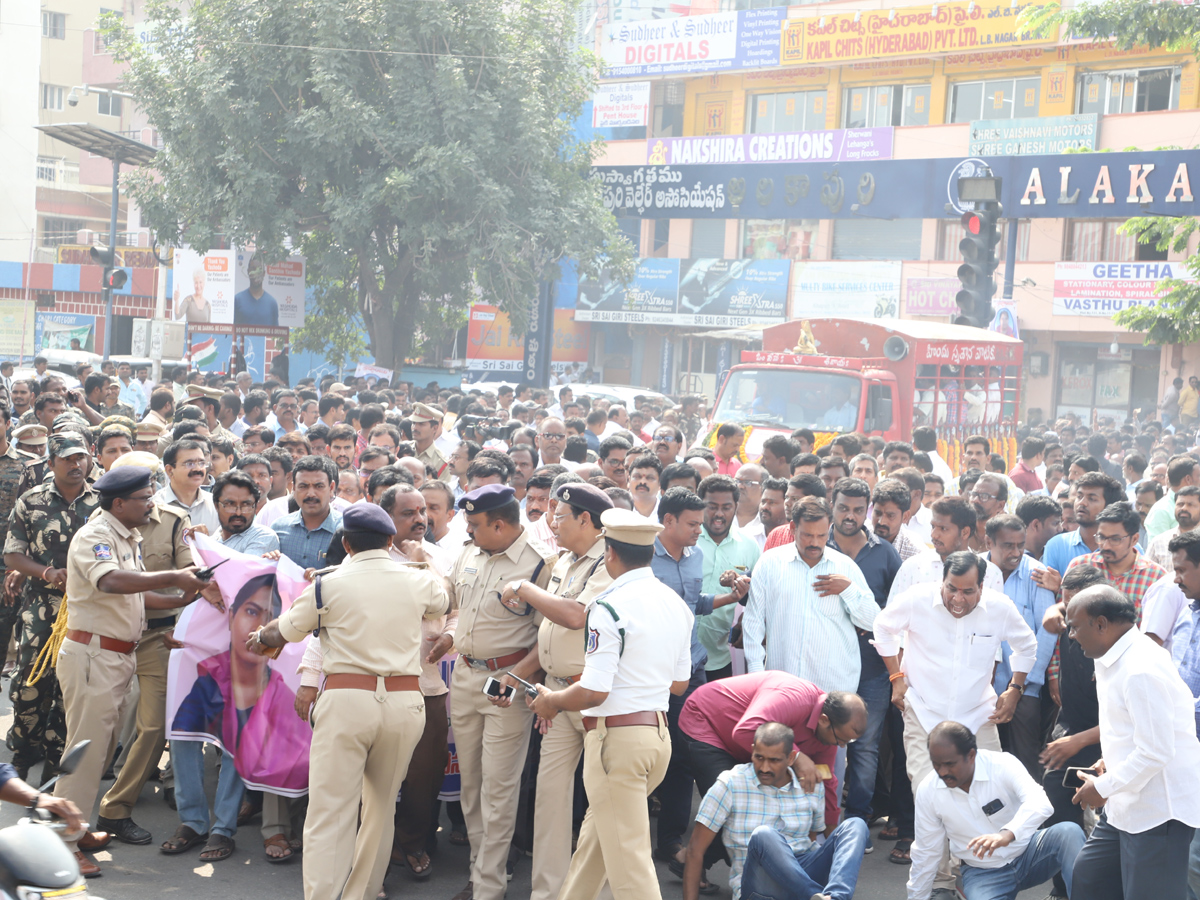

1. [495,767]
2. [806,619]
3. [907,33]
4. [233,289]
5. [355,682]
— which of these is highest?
[907,33]

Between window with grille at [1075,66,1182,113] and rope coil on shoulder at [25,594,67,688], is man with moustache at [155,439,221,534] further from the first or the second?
window with grille at [1075,66,1182,113]

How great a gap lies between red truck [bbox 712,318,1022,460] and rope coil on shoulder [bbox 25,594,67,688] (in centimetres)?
833

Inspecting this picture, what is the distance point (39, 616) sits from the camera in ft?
21.7

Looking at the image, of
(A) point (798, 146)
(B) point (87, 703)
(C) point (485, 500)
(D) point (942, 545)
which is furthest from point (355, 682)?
(A) point (798, 146)

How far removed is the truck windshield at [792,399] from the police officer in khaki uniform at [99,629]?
29.8 feet

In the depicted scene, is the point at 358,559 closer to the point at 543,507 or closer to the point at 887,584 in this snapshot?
the point at 543,507

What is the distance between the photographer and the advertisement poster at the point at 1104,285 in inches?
1126

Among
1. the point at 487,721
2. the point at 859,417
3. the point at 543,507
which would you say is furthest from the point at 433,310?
the point at 487,721

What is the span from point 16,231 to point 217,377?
130 ft

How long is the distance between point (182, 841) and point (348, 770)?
55.9 inches

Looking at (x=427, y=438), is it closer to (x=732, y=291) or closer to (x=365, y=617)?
(x=365, y=617)

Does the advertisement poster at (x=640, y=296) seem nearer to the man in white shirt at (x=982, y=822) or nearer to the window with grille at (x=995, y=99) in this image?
the window with grille at (x=995, y=99)

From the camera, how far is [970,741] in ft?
18.2

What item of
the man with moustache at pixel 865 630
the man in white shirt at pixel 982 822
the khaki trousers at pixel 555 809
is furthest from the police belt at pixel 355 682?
the man with moustache at pixel 865 630
